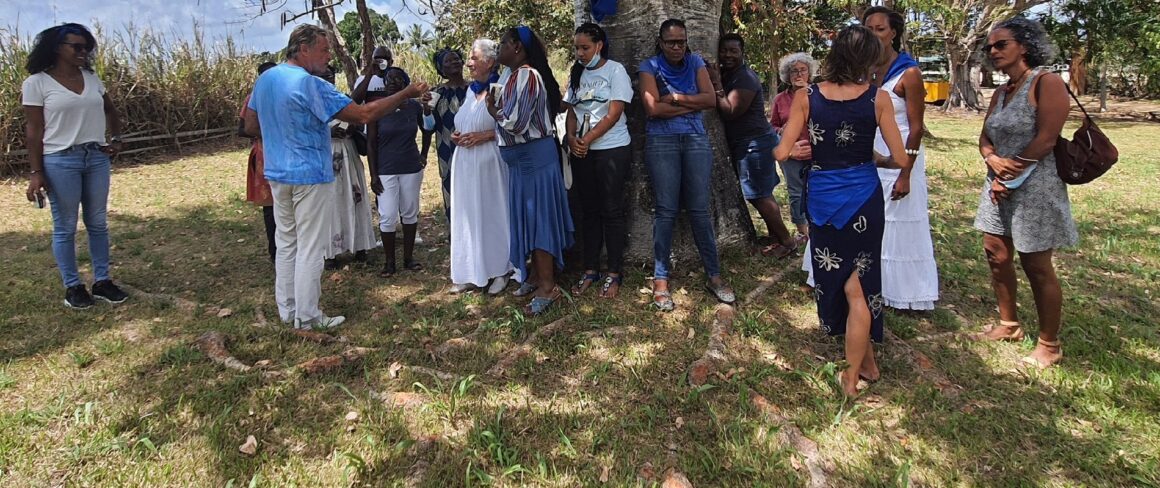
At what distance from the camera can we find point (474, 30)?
56.1 feet

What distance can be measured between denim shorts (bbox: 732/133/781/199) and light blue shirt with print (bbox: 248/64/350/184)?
3046 millimetres

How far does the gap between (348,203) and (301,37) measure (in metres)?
1.99

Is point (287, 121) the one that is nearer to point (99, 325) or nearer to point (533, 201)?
point (533, 201)

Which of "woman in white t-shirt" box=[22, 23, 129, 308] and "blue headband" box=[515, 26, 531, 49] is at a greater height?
"blue headband" box=[515, 26, 531, 49]

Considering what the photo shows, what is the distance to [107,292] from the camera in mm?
4711

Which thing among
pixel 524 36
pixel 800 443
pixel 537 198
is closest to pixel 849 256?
pixel 800 443

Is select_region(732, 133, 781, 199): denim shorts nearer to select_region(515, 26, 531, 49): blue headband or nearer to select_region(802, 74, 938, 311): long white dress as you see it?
select_region(802, 74, 938, 311): long white dress

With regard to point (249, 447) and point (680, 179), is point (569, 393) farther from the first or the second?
point (680, 179)

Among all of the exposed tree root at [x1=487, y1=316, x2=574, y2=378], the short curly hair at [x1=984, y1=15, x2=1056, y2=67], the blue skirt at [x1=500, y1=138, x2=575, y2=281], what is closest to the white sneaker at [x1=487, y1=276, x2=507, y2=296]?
the blue skirt at [x1=500, y1=138, x2=575, y2=281]

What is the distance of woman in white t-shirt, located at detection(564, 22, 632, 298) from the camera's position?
4078mm

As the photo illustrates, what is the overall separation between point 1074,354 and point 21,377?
19.2 ft

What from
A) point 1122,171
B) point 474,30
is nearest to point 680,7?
point 1122,171

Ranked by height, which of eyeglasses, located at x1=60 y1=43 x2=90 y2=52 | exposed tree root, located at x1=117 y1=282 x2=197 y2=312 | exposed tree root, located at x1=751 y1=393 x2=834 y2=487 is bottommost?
exposed tree root, located at x1=751 y1=393 x2=834 y2=487

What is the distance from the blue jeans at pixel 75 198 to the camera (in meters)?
4.31
